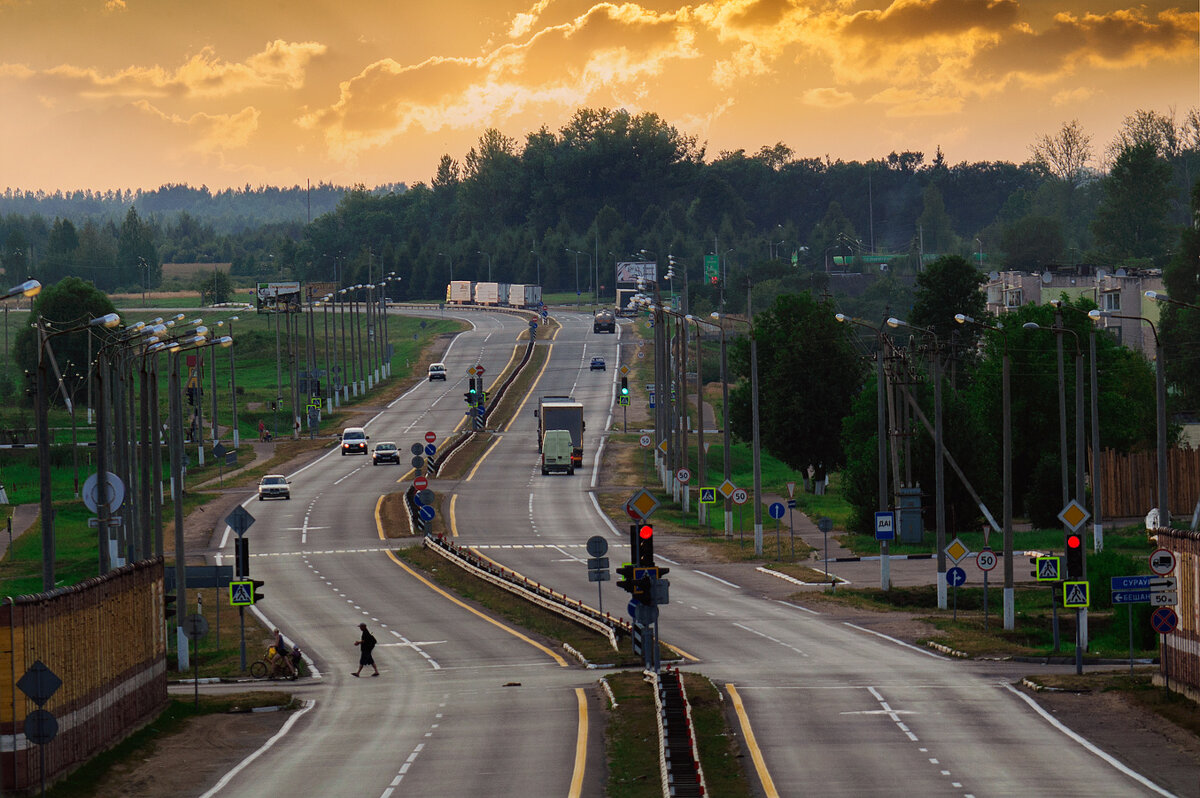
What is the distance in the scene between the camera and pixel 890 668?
39.8 meters

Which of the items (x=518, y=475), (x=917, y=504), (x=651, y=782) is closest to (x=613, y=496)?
(x=518, y=475)

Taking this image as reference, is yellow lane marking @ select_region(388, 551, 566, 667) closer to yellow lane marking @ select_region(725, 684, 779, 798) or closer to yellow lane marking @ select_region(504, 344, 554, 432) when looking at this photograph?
yellow lane marking @ select_region(725, 684, 779, 798)

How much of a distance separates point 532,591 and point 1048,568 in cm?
1758

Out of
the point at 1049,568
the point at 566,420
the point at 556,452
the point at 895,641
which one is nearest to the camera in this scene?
the point at 1049,568

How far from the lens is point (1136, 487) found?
7738 centimetres

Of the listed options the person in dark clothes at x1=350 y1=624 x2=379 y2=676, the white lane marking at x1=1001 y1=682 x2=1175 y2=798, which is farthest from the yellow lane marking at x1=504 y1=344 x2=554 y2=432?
the white lane marking at x1=1001 y1=682 x2=1175 y2=798

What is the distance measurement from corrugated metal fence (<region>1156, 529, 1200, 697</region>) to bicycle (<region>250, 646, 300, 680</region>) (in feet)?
71.0

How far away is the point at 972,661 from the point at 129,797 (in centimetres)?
2284

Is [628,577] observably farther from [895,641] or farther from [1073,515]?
[1073,515]

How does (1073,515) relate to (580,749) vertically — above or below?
above

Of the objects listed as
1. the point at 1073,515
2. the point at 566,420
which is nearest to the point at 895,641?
the point at 1073,515

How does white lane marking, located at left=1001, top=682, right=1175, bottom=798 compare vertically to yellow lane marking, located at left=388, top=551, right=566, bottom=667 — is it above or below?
above

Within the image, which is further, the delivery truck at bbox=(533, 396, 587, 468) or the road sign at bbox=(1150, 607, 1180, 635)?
the delivery truck at bbox=(533, 396, 587, 468)

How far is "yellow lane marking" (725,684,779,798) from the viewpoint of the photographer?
26.0 m
